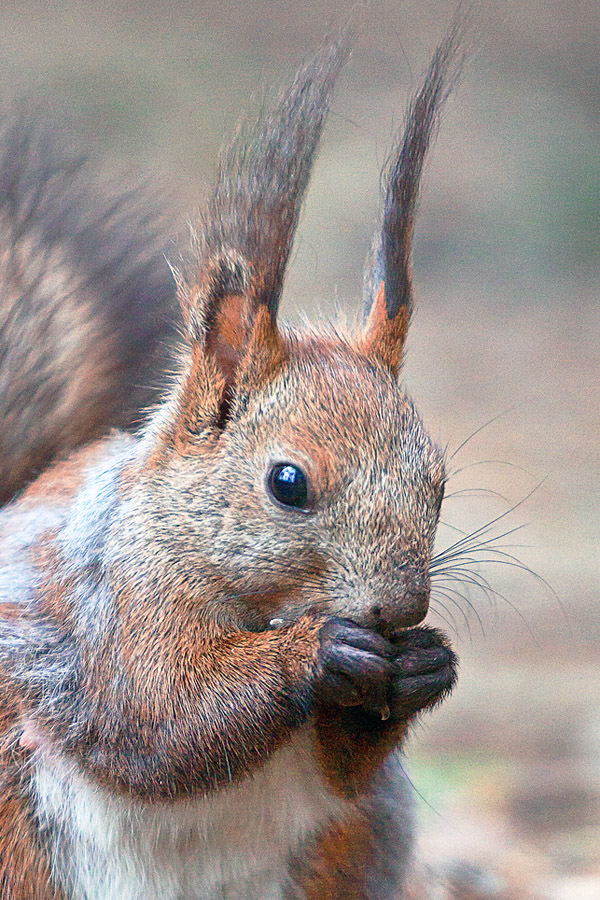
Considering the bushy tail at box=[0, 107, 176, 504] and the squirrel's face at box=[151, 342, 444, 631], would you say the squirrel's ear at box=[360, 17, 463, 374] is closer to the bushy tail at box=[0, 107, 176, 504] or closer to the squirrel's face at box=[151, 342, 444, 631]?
the squirrel's face at box=[151, 342, 444, 631]

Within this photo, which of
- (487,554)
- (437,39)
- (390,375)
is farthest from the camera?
(487,554)

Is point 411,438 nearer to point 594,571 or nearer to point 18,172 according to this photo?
point 18,172

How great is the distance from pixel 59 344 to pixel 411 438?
398 mm

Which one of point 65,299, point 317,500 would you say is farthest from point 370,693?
point 65,299

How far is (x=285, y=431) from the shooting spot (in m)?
0.68

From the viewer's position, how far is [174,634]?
0.73 meters

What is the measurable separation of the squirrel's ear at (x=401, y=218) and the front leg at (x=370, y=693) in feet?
0.68

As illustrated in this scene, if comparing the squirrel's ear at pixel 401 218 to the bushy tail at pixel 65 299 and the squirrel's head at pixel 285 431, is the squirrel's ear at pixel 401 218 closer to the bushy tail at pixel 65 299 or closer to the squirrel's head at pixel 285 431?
the squirrel's head at pixel 285 431

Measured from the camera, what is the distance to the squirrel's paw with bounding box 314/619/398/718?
0.66 metres

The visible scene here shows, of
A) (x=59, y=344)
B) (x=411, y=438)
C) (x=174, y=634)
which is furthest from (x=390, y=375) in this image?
(x=59, y=344)

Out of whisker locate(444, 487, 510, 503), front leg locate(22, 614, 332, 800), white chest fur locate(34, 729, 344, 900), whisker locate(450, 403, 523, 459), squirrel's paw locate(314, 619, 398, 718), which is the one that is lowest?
white chest fur locate(34, 729, 344, 900)

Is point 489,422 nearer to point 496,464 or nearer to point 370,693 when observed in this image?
point 496,464

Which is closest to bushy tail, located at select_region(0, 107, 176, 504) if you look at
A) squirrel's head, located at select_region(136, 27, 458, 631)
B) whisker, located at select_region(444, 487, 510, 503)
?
squirrel's head, located at select_region(136, 27, 458, 631)

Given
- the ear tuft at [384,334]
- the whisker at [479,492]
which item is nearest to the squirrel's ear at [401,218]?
the ear tuft at [384,334]
